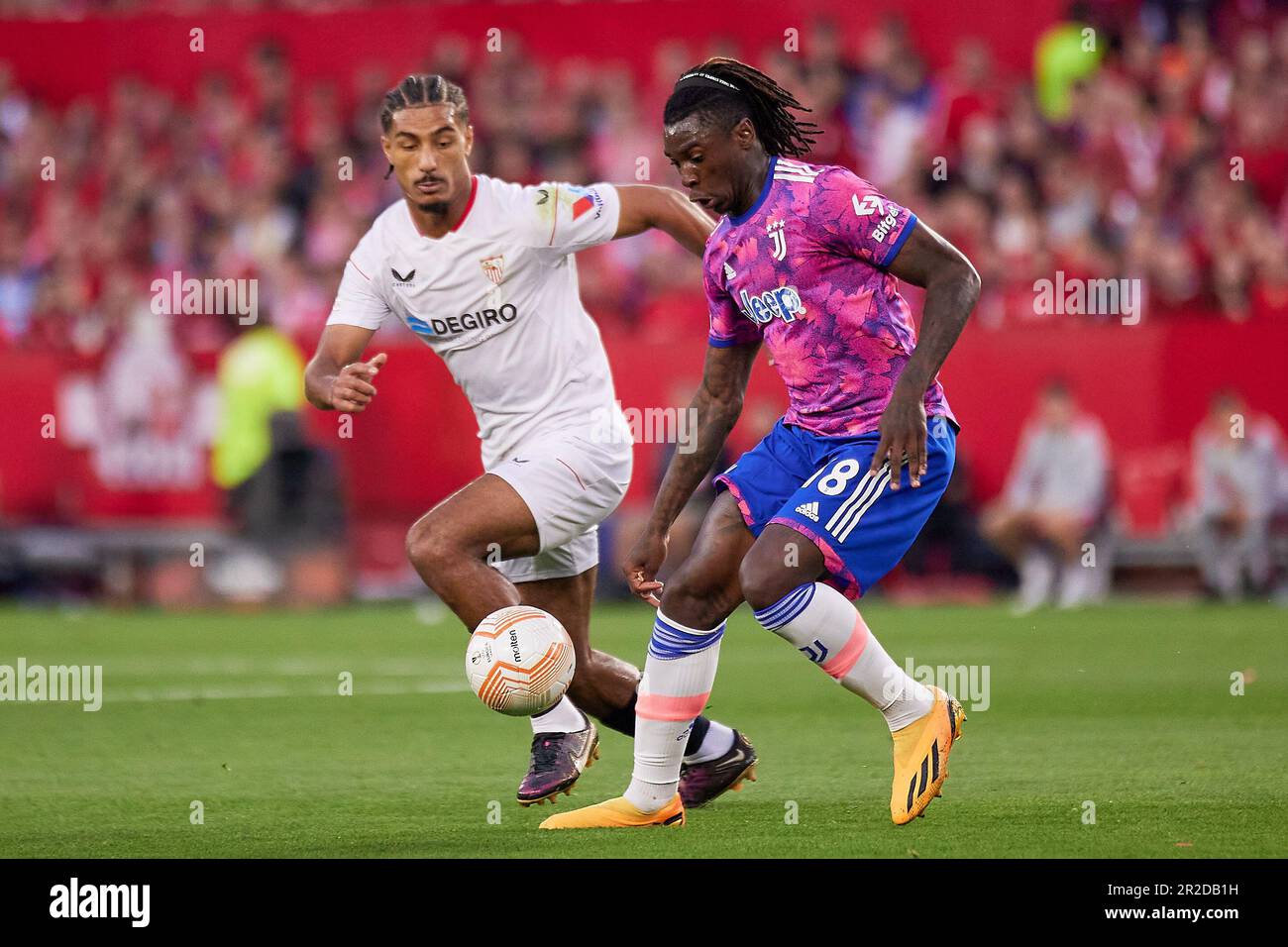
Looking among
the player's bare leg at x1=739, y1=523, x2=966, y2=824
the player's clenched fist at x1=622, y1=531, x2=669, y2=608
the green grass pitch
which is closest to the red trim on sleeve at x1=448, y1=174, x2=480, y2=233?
the player's clenched fist at x1=622, y1=531, x2=669, y2=608

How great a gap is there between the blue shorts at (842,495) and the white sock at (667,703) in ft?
1.43

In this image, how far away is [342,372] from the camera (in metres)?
6.67

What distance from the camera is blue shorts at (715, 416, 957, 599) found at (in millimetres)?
6258

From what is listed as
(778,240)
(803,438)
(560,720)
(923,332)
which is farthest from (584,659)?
(923,332)

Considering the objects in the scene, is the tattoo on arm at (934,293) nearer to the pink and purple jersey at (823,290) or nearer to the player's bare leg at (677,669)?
the pink and purple jersey at (823,290)

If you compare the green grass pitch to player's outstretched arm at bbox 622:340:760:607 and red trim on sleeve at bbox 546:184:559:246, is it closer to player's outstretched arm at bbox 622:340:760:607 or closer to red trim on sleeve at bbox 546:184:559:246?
player's outstretched arm at bbox 622:340:760:607

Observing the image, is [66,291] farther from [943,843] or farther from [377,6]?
[943,843]

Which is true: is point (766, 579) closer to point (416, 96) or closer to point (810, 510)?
point (810, 510)

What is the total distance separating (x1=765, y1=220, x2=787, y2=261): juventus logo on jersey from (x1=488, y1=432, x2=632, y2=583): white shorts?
136 centimetres

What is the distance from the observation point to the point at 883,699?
259 inches

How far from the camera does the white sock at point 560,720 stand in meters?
7.26

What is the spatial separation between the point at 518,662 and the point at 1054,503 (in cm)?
1025

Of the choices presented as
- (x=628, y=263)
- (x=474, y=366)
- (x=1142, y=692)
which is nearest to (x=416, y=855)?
(x=474, y=366)
